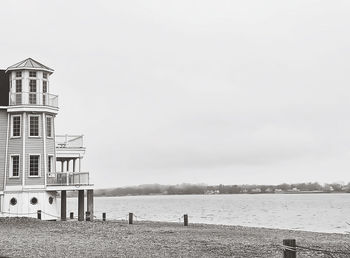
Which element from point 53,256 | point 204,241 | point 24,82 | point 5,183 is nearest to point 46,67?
point 24,82

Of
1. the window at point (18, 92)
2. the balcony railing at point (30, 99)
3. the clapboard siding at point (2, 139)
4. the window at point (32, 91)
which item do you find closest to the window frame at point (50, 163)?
the clapboard siding at point (2, 139)

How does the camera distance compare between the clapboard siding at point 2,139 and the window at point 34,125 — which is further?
the window at point 34,125

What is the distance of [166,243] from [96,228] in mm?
9547

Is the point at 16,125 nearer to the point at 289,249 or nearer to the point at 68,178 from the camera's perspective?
the point at 68,178

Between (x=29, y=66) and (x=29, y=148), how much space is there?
20.2 ft

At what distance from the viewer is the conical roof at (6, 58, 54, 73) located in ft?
137

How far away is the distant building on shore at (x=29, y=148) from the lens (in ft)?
135

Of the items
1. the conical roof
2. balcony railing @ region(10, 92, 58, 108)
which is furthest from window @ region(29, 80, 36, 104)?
the conical roof

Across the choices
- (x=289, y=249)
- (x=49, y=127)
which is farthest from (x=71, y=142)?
(x=289, y=249)

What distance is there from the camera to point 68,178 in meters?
42.5

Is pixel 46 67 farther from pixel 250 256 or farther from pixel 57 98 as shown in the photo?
pixel 250 256

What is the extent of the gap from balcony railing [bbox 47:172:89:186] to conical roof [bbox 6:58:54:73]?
26.2 ft

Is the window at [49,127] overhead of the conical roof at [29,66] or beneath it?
beneath

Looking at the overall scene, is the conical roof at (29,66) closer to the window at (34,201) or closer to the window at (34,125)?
the window at (34,125)
